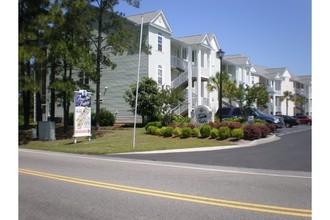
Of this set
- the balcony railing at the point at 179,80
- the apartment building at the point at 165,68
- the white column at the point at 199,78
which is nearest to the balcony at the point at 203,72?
A: the apartment building at the point at 165,68

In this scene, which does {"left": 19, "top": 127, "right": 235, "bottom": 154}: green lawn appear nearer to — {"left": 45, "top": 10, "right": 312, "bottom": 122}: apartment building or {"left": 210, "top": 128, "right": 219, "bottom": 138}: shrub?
{"left": 210, "top": 128, "right": 219, "bottom": 138}: shrub

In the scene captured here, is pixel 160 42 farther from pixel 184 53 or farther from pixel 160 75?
pixel 184 53

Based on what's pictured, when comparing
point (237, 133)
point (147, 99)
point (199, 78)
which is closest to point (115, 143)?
point (237, 133)

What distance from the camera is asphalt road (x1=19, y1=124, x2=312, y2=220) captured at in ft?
17.6

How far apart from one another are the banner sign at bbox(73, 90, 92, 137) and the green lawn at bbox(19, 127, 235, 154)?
0.63m

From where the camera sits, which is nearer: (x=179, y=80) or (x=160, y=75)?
(x=160, y=75)

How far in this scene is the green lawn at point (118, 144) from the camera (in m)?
16.1

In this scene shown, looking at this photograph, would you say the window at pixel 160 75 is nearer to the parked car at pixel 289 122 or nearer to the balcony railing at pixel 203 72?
the balcony railing at pixel 203 72

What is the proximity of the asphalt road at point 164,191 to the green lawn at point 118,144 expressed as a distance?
200 inches

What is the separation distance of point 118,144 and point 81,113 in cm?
303

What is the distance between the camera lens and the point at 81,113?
62.8 feet

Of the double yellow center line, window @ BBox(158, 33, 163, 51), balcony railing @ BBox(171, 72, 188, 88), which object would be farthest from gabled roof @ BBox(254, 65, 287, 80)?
the double yellow center line
